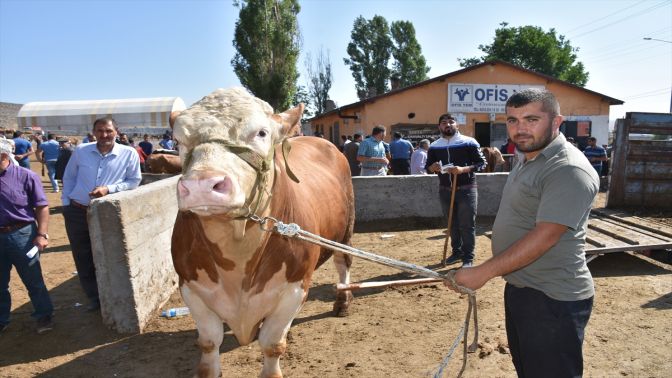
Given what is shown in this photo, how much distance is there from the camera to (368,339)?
368 cm

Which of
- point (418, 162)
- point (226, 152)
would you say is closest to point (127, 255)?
point (226, 152)

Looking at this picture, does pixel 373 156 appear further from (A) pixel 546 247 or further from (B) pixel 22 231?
(A) pixel 546 247

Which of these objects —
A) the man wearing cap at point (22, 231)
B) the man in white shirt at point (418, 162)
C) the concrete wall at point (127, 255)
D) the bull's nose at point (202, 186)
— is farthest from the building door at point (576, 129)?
the bull's nose at point (202, 186)

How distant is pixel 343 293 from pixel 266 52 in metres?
25.1

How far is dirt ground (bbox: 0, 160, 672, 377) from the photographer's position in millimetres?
3205

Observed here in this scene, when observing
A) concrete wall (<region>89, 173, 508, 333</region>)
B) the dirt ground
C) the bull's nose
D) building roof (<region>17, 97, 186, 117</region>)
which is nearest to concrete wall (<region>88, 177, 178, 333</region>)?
concrete wall (<region>89, 173, 508, 333</region>)

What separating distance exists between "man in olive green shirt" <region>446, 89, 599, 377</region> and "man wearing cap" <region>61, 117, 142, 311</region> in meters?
3.59

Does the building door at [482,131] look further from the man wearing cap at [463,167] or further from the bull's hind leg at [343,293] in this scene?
the bull's hind leg at [343,293]

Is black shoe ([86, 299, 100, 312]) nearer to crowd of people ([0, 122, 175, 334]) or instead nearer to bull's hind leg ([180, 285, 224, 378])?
crowd of people ([0, 122, 175, 334])

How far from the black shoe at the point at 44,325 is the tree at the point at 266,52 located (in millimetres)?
23686

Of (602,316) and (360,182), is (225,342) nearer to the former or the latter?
(602,316)

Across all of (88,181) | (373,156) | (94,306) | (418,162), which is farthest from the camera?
(418,162)

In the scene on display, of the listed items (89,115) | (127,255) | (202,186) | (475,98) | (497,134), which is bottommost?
(127,255)

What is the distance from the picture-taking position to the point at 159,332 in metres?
3.81
